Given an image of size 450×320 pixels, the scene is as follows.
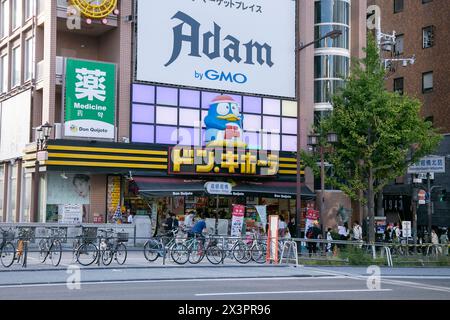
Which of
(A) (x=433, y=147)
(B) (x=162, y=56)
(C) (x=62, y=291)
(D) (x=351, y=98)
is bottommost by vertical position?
(C) (x=62, y=291)

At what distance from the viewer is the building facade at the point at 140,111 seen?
3550 centimetres

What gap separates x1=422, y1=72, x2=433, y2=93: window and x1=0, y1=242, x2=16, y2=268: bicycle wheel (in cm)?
3717

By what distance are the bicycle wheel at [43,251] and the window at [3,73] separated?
21.2 m

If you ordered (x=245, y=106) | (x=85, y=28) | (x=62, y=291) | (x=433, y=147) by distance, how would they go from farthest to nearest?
(x=245, y=106)
(x=85, y=28)
(x=433, y=147)
(x=62, y=291)

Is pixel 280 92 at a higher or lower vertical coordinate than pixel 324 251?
higher

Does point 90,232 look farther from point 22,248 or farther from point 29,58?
point 29,58

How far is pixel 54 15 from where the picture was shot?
3588cm

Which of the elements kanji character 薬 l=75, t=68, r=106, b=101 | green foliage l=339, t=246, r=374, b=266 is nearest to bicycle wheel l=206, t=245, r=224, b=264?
green foliage l=339, t=246, r=374, b=266

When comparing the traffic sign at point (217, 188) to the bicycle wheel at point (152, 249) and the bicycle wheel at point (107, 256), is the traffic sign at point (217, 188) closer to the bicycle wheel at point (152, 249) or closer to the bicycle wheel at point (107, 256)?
the bicycle wheel at point (152, 249)

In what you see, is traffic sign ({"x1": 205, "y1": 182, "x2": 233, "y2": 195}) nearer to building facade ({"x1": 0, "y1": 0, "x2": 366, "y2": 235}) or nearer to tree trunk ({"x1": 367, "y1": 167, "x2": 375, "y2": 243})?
building facade ({"x1": 0, "y1": 0, "x2": 366, "y2": 235})

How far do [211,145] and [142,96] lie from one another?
4.49 m

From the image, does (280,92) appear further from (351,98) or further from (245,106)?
(351,98)

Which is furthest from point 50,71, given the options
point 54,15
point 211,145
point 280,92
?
point 280,92

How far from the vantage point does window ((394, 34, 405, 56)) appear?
54728 millimetres
